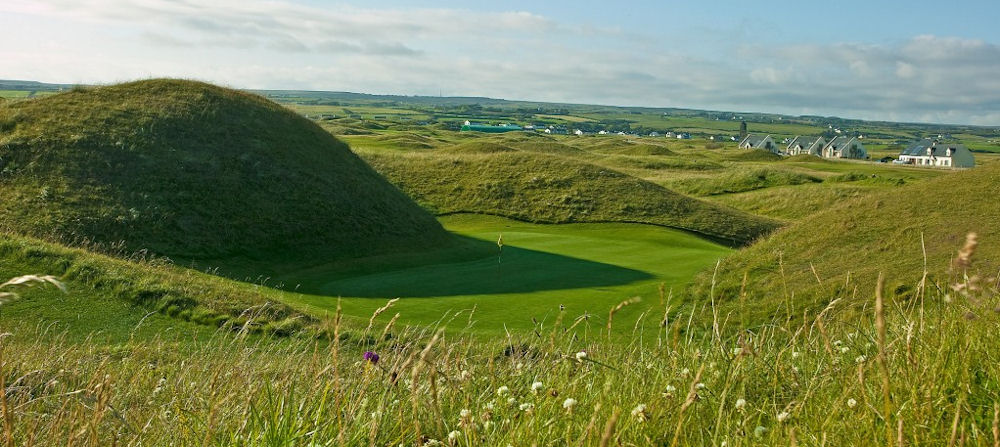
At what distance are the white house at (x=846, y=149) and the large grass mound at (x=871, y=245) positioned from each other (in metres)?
127

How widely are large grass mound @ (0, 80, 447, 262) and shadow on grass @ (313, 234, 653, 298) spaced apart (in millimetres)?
3906

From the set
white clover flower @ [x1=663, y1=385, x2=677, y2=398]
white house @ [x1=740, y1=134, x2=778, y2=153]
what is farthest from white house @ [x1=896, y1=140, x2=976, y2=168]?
white clover flower @ [x1=663, y1=385, x2=677, y2=398]

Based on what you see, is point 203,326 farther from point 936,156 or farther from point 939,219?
point 936,156

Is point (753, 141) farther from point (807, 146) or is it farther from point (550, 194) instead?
point (550, 194)

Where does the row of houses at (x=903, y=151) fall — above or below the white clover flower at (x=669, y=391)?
below

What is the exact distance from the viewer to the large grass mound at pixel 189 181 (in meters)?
26.5

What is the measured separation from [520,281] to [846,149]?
13722 cm

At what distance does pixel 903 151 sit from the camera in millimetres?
141750

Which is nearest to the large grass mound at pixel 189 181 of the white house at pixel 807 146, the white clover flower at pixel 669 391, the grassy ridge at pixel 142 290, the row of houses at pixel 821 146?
the grassy ridge at pixel 142 290

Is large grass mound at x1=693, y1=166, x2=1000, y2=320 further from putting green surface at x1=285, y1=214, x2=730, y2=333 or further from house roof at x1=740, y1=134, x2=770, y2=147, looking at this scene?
house roof at x1=740, y1=134, x2=770, y2=147

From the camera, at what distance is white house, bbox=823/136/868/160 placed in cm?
14612

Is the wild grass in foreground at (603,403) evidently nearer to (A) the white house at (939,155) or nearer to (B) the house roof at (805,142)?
(A) the white house at (939,155)

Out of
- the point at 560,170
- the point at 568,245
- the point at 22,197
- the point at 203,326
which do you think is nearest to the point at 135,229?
the point at 22,197

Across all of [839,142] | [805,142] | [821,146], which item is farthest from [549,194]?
[805,142]
